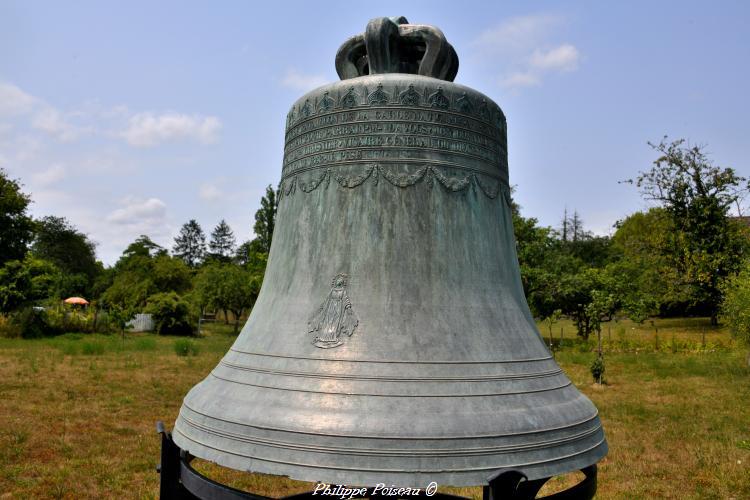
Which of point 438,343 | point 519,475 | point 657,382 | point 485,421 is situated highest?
point 438,343

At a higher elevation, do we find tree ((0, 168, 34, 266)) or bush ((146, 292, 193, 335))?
tree ((0, 168, 34, 266))

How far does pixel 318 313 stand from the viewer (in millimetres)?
2607

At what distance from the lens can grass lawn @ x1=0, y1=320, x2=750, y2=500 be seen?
646 centimetres

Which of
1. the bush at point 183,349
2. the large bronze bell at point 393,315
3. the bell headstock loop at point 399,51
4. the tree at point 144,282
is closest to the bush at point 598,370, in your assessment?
the large bronze bell at point 393,315

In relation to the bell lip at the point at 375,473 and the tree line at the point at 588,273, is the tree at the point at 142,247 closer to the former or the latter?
the tree line at the point at 588,273

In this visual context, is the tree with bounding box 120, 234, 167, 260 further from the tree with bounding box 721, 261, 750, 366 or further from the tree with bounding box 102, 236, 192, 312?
the tree with bounding box 721, 261, 750, 366

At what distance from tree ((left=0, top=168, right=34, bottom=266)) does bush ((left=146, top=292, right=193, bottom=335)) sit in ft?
33.4

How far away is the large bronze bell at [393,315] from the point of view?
7.02ft

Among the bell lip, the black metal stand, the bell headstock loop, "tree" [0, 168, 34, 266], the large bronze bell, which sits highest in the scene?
"tree" [0, 168, 34, 266]

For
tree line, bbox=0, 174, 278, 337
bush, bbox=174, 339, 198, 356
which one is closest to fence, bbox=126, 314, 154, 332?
tree line, bbox=0, 174, 278, 337

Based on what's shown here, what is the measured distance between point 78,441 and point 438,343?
7.18 meters

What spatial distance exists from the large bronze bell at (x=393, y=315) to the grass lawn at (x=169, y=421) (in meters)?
4.17

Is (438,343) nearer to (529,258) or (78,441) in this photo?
(78,441)

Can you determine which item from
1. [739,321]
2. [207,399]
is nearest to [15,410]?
[207,399]
